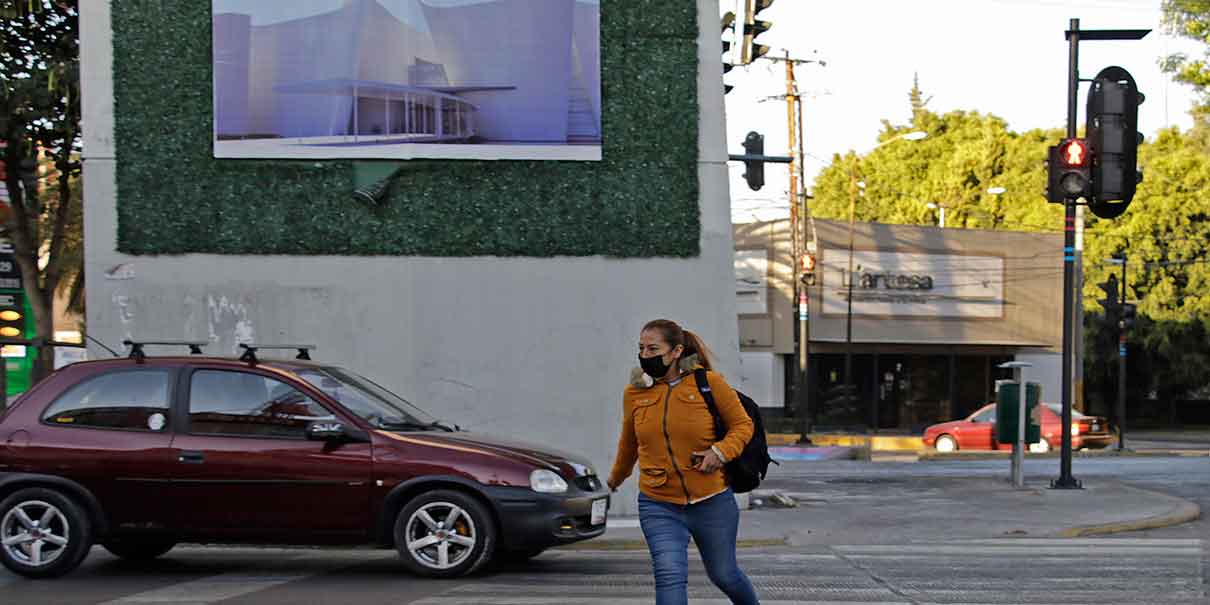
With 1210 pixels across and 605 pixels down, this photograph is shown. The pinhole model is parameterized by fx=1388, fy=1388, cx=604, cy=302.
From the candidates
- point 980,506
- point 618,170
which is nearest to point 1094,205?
point 980,506

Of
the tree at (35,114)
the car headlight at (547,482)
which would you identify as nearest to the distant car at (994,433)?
the tree at (35,114)

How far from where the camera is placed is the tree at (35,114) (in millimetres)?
16375

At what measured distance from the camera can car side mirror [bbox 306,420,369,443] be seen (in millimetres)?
9422

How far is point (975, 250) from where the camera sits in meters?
45.7

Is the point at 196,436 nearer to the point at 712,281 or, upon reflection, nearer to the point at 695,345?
the point at 695,345

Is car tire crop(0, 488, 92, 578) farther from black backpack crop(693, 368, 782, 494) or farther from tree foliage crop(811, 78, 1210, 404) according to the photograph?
tree foliage crop(811, 78, 1210, 404)

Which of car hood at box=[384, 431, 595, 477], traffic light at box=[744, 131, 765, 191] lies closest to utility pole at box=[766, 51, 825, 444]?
traffic light at box=[744, 131, 765, 191]

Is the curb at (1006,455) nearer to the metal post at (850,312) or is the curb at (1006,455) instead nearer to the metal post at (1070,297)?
the metal post at (1070,297)

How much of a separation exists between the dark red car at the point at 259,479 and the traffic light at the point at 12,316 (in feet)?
17.2

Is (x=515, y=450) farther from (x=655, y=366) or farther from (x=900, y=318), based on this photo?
(x=900, y=318)

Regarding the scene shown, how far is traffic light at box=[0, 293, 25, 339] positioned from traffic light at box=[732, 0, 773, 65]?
8.73 m

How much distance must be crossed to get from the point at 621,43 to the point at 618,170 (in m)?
1.31

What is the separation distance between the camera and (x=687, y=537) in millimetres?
6445

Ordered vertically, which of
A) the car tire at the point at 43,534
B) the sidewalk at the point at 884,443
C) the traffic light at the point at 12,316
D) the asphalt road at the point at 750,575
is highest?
the traffic light at the point at 12,316
